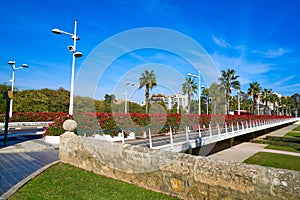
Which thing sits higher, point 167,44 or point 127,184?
point 167,44

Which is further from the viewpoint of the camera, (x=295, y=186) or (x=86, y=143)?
(x=86, y=143)

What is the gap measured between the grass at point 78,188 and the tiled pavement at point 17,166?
0.42m

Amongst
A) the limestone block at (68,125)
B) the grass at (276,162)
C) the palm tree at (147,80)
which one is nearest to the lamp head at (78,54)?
the limestone block at (68,125)

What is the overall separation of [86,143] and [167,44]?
19.7 feet

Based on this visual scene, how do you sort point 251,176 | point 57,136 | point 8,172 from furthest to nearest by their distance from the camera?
point 57,136 < point 8,172 < point 251,176

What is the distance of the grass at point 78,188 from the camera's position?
430cm

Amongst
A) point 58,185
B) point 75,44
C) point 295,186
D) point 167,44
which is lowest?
point 58,185

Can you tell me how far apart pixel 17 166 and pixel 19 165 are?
0.46 ft

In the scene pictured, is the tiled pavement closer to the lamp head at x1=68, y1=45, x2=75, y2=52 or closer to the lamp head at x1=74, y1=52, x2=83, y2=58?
the lamp head at x1=74, y1=52, x2=83, y2=58

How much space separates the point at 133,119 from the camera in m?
15.7

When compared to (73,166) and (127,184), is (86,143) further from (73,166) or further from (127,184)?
(127,184)

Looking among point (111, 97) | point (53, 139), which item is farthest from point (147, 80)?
point (53, 139)

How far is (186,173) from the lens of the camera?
159 inches

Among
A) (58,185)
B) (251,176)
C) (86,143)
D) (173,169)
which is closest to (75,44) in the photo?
(86,143)
